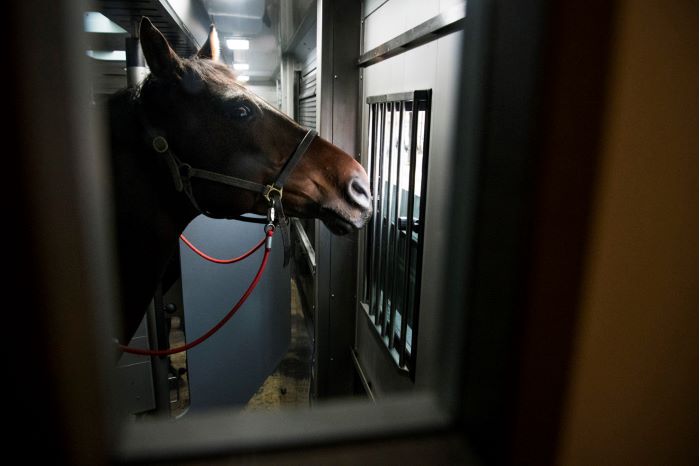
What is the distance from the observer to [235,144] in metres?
2.09

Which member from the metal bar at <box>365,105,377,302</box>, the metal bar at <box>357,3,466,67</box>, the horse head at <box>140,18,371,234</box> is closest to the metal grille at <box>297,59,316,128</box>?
the metal bar at <box>365,105,377,302</box>

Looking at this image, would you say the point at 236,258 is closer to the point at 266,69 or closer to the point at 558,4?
the point at 558,4

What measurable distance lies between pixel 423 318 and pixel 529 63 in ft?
5.26

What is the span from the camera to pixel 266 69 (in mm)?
10375

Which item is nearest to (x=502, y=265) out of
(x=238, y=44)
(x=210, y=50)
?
(x=210, y=50)

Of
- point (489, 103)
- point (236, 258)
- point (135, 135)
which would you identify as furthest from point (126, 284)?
point (489, 103)

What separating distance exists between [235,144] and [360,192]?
646 mm

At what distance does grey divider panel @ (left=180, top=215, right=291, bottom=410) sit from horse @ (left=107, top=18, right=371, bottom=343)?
793 mm

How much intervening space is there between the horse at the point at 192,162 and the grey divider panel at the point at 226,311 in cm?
79

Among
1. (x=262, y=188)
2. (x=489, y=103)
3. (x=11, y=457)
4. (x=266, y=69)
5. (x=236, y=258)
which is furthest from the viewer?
(x=266, y=69)

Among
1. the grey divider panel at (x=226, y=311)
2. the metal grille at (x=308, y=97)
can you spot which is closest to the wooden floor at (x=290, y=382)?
the grey divider panel at (x=226, y=311)

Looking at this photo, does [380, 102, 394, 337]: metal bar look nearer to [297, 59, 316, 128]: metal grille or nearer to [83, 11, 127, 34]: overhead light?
[83, 11, 127, 34]: overhead light

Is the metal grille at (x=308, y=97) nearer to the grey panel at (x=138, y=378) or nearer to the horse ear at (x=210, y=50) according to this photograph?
the horse ear at (x=210, y=50)

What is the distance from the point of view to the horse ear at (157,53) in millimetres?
1847
